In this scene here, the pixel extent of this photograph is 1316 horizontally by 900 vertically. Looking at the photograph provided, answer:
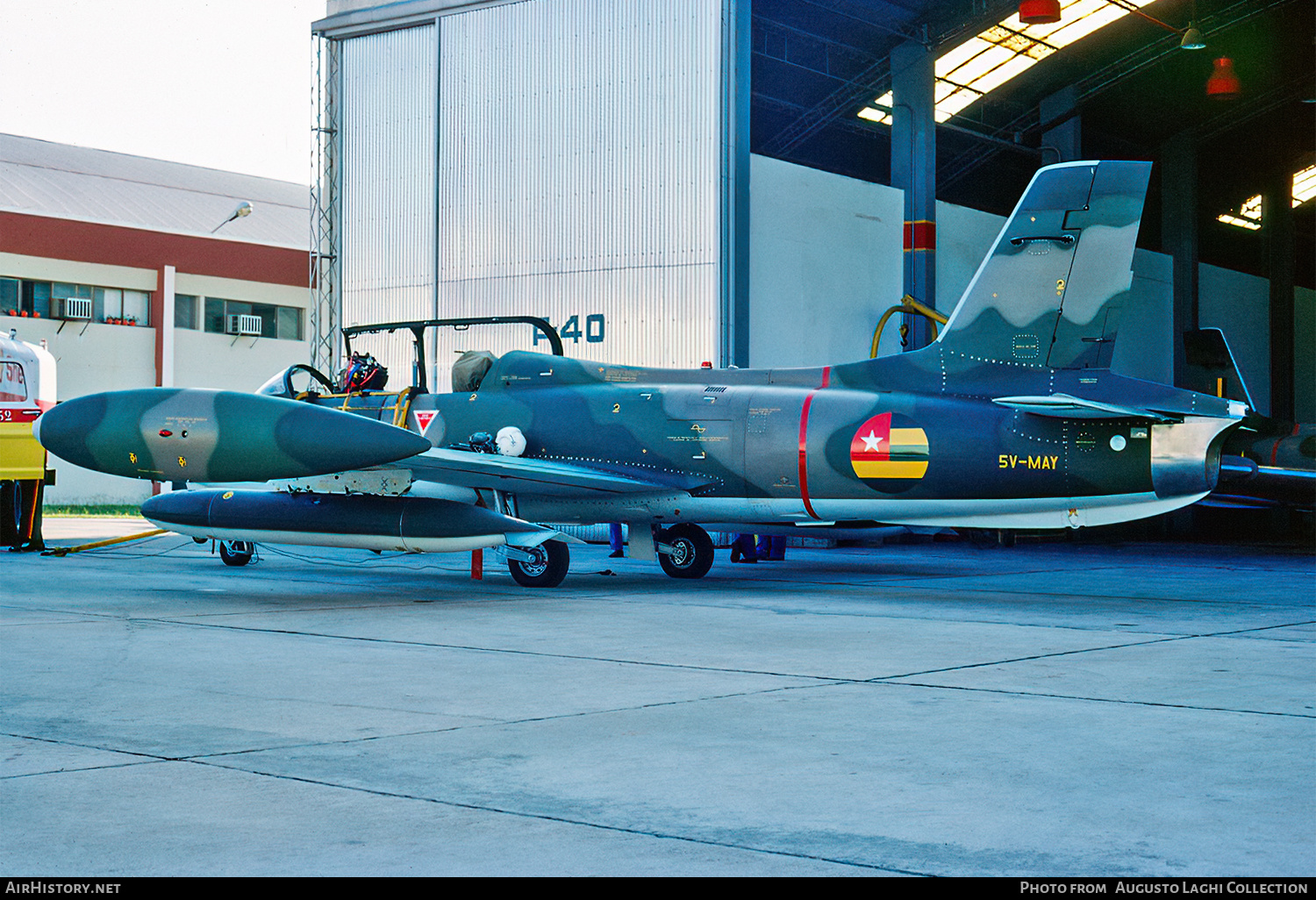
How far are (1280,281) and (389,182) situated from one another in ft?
84.0

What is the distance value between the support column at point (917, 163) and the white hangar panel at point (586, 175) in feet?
18.4

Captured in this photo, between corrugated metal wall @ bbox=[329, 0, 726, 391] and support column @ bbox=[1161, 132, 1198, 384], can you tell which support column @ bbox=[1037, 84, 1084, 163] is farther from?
corrugated metal wall @ bbox=[329, 0, 726, 391]

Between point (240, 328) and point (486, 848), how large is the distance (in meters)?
36.2

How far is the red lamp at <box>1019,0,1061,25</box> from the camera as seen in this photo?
18703mm

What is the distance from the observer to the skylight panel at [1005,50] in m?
23.8

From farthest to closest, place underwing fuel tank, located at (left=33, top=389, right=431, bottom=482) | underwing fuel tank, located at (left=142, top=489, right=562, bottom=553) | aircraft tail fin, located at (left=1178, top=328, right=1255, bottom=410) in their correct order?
1. aircraft tail fin, located at (left=1178, top=328, right=1255, bottom=410)
2. underwing fuel tank, located at (left=142, top=489, right=562, bottom=553)
3. underwing fuel tank, located at (left=33, top=389, right=431, bottom=482)

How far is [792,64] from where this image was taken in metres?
25.5

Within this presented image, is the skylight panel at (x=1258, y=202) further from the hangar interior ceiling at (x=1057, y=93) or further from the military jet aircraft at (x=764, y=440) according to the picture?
the military jet aircraft at (x=764, y=440)

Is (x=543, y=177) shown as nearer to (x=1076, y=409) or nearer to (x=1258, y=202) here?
(x=1076, y=409)

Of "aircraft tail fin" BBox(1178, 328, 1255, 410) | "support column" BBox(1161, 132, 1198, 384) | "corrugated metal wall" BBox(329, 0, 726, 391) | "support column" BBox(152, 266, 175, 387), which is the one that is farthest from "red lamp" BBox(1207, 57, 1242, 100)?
"support column" BBox(152, 266, 175, 387)

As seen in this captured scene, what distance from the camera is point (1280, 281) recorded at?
35.4m

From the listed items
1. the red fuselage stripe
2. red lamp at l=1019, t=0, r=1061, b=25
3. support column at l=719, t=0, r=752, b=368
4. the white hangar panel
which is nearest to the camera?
the red fuselage stripe

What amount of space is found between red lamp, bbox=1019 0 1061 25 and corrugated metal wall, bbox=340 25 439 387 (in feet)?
34.4
